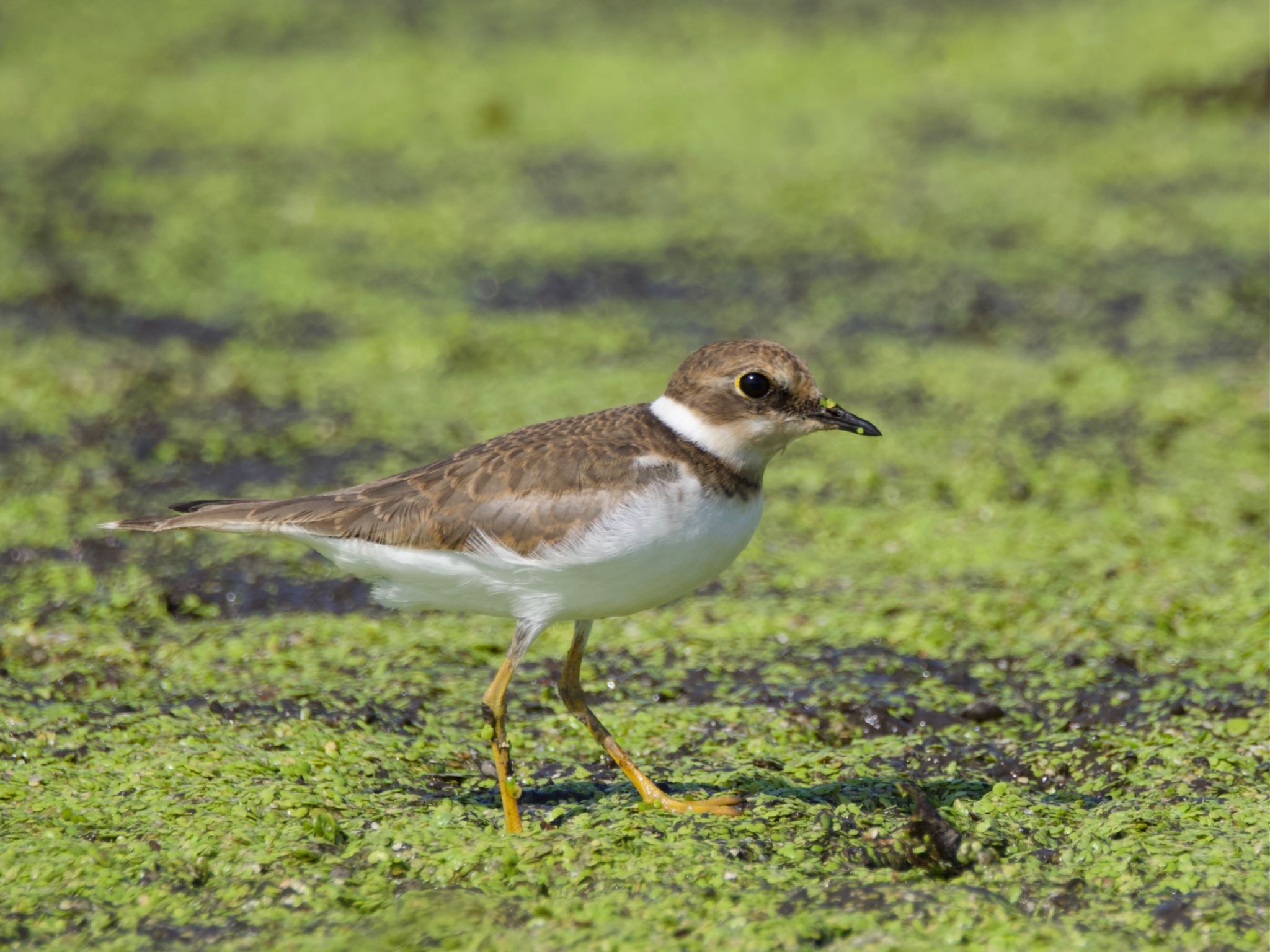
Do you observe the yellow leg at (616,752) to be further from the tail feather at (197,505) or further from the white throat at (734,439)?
the tail feather at (197,505)

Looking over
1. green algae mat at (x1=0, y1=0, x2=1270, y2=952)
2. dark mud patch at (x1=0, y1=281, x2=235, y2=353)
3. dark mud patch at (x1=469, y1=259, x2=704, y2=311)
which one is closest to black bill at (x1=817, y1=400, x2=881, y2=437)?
green algae mat at (x1=0, y1=0, x2=1270, y2=952)

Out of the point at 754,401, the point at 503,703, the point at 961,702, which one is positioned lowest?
the point at 961,702

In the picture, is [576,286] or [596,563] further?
[576,286]

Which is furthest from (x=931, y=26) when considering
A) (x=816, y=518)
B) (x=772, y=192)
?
(x=816, y=518)

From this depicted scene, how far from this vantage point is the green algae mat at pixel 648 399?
406 cm

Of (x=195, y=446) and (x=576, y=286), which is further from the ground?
(x=576, y=286)

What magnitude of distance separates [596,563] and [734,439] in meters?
0.57

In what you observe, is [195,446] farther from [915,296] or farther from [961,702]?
[915,296]

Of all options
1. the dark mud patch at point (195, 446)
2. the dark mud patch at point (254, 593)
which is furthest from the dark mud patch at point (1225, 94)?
the dark mud patch at point (254, 593)

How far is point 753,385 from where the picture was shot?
4.39m

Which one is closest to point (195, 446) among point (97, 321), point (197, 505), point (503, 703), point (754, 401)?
point (97, 321)

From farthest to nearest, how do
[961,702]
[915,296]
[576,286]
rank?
[576,286] → [915,296] → [961,702]

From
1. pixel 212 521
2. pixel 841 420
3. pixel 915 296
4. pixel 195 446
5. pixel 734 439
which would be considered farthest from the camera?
pixel 915 296

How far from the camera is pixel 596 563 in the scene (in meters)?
4.17
